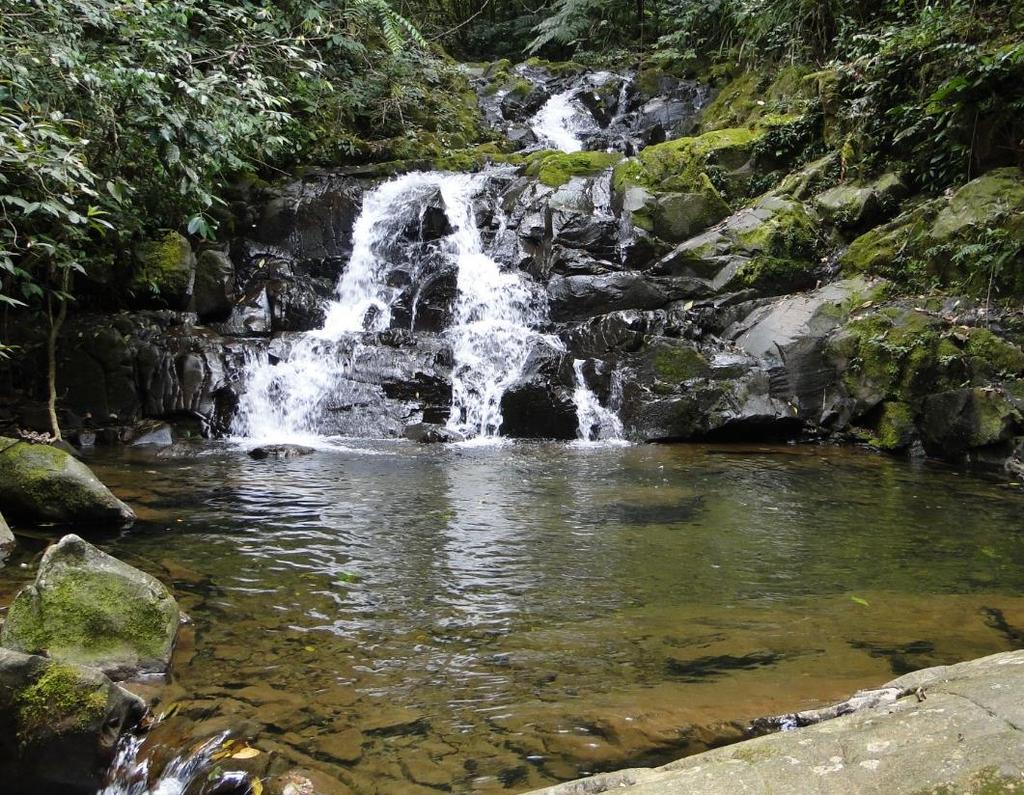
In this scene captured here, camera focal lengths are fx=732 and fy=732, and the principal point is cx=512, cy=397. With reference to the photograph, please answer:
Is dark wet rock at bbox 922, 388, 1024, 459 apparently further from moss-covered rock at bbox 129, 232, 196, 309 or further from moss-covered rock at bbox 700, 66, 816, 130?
moss-covered rock at bbox 129, 232, 196, 309

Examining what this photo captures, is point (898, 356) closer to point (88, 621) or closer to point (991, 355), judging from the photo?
point (991, 355)

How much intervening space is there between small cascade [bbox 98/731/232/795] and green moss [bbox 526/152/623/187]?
13974 millimetres

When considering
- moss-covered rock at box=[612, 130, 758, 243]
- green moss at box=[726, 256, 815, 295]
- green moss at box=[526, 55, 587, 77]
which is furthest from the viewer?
green moss at box=[526, 55, 587, 77]

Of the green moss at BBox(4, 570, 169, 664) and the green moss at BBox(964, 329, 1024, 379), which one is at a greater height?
the green moss at BBox(964, 329, 1024, 379)

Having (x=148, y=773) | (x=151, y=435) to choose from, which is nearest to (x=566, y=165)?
(x=151, y=435)

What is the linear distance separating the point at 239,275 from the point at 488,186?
223 inches

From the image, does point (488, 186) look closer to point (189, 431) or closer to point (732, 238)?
point (732, 238)

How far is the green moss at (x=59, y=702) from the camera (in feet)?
8.61

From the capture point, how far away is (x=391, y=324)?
13469 millimetres

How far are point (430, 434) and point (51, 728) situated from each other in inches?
322

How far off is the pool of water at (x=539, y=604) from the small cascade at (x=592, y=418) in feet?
9.80

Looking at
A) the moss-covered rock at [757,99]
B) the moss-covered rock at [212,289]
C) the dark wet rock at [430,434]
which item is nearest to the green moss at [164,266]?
the moss-covered rock at [212,289]

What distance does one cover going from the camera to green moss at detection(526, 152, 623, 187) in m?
15.6

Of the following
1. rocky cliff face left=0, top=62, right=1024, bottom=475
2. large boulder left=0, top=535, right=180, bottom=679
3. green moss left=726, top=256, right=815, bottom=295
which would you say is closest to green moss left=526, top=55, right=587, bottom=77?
rocky cliff face left=0, top=62, right=1024, bottom=475
